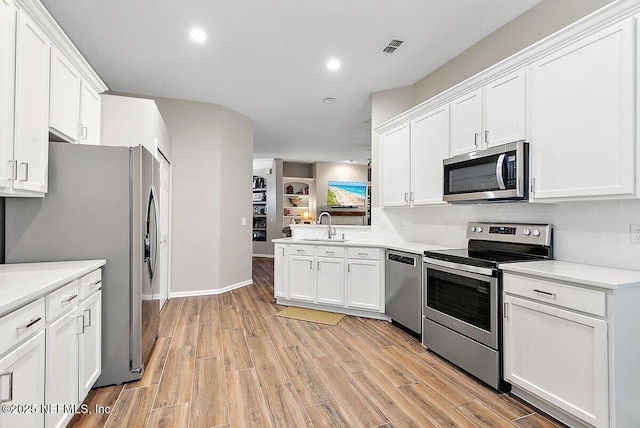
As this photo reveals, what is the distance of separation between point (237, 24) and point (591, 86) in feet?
8.76

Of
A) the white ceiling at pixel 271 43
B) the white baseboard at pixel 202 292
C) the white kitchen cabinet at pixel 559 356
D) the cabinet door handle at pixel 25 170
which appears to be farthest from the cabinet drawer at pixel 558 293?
the white baseboard at pixel 202 292

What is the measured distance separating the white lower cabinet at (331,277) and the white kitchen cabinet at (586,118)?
1916mm

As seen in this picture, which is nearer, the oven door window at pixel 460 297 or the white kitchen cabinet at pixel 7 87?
the white kitchen cabinet at pixel 7 87

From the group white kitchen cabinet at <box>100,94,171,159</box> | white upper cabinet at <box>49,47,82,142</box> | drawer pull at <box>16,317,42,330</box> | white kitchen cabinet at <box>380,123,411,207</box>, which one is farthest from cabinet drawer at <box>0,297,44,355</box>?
white kitchen cabinet at <box>380,123,411,207</box>

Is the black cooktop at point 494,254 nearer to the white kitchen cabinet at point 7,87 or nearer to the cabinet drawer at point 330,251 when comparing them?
the cabinet drawer at point 330,251

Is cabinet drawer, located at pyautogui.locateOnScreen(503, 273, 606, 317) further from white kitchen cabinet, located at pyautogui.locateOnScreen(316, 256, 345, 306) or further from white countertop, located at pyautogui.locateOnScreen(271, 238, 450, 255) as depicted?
white kitchen cabinet, located at pyautogui.locateOnScreen(316, 256, 345, 306)

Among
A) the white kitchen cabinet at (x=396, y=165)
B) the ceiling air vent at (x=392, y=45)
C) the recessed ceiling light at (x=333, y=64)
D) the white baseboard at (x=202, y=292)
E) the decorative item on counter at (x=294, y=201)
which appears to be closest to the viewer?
the ceiling air vent at (x=392, y=45)

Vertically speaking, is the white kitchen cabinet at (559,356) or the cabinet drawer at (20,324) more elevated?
the cabinet drawer at (20,324)

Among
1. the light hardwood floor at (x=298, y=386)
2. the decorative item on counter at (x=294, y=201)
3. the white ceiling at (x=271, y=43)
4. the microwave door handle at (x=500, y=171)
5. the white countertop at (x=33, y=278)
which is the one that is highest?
the white ceiling at (x=271, y=43)

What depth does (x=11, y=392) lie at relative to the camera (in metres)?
1.22

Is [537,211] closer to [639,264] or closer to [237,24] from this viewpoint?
[639,264]

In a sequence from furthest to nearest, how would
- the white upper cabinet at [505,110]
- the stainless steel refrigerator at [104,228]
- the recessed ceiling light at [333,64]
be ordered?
the recessed ceiling light at [333,64], the white upper cabinet at [505,110], the stainless steel refrigerator at [104,228]

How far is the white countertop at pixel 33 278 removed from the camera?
1276mm

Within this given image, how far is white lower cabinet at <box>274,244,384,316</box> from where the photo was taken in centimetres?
369
